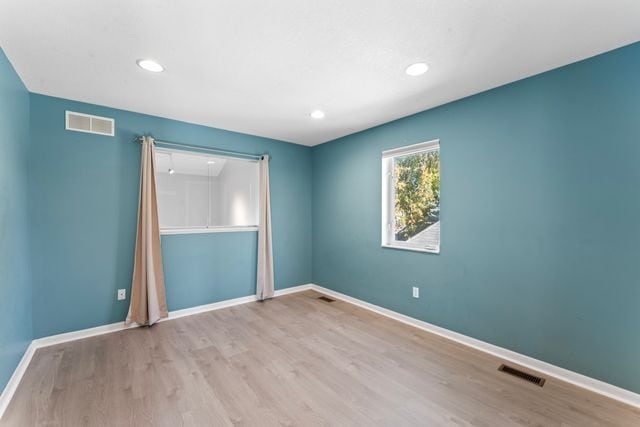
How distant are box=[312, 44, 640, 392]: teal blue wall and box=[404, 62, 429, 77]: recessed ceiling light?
823mm

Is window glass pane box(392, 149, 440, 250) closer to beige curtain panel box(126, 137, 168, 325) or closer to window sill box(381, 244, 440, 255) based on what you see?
window sill box(381, 244, 440, 255)

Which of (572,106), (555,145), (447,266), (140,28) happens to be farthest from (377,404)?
(140,28)

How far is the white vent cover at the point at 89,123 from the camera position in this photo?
294 centimetres

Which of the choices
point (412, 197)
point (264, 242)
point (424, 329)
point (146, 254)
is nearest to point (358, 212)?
point (412, 197)

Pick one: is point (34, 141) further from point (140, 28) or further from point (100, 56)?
point (140, 28)

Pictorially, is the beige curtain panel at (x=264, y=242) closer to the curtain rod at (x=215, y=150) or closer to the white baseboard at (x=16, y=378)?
the curtain rod at (x=215, y=150)

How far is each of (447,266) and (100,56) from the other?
3585 mm

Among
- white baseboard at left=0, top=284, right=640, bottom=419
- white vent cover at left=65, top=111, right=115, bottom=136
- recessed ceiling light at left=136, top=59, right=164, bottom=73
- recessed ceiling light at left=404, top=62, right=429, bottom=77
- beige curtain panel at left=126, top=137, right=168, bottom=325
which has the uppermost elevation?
recessed ceiling light at left=136, top=59, right=164, bottom=73

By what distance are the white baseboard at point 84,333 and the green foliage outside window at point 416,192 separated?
2183mm

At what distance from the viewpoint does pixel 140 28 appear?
1800 millimetres

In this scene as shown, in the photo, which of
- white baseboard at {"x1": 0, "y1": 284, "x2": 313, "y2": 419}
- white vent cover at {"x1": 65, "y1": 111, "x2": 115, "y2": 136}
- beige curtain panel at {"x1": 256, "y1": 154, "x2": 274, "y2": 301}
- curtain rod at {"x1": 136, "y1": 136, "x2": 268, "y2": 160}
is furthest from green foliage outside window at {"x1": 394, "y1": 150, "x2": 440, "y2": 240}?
white vent cover at {"x1": 65, "y1": 111, "x2": 115, "y2": 136}

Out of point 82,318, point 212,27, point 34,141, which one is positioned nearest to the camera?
point 212,27

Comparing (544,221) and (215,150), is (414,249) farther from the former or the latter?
(215,150)

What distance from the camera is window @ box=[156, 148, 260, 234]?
3.55 metres
